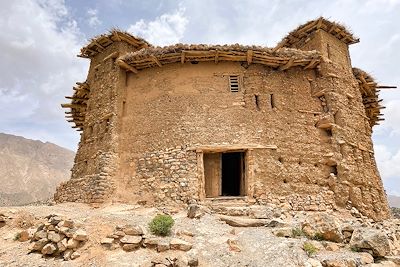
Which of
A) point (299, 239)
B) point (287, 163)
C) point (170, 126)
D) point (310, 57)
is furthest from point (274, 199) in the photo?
point (310, 57)

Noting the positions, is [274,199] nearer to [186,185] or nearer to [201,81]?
[186,185]

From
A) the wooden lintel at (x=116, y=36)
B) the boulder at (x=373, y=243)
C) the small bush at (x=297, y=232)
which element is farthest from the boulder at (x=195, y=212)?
the wooden lintel at (x=116, y=36)

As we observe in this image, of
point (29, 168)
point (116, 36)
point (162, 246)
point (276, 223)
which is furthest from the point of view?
point (29, 168)

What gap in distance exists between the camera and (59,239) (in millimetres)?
8352

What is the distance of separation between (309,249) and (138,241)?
4.24 metres

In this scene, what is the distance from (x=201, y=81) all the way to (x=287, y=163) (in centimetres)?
Result: 524

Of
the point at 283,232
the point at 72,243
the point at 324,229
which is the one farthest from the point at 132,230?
the point at 324,229

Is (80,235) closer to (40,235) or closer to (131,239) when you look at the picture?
(40,235)

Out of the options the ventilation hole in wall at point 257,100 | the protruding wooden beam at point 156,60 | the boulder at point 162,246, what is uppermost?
the protruding wooden beam at point 156,60

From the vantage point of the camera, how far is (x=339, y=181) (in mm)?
14094

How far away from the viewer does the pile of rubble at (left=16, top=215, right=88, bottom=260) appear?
8180 mm

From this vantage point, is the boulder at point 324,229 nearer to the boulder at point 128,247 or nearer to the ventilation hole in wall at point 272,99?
the boulder at point 128,247

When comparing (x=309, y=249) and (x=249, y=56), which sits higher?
(x=249, y=56)

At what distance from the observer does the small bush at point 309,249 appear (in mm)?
8119
